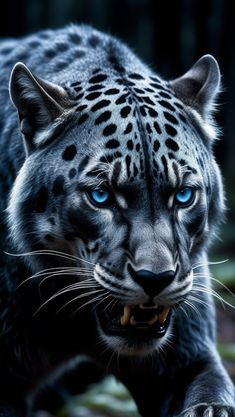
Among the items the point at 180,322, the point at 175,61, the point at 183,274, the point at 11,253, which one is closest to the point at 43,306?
the point at 11,253

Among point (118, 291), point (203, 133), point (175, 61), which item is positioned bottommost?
point (175, 61)

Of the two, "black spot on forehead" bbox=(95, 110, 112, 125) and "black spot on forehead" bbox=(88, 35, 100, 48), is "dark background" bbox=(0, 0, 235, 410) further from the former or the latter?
"black spot on forehead" bbox=(95, 110, 112, 125)

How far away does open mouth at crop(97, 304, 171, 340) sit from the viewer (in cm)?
521

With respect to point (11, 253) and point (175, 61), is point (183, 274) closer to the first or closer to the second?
point (11, 253)

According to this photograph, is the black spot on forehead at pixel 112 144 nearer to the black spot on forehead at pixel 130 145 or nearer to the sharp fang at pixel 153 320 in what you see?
the black spot on forehead at pixel 130 145

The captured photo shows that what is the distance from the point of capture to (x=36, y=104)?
5.60m

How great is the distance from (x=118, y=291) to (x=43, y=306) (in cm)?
117

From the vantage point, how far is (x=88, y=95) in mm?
5680

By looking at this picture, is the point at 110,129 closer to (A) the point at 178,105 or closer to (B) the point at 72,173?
(B) the point at 72,173

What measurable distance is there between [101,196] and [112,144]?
0.97ft

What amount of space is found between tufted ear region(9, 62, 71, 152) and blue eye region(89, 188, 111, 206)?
20.8 inches

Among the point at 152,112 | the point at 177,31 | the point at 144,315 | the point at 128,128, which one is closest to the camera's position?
the point at 144,315

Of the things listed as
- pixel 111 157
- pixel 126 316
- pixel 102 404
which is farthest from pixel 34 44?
pixel 102 404

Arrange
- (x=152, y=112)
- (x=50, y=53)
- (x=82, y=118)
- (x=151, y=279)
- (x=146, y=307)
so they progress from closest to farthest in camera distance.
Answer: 1. (x=151, y=279)
2. (x=146, y=307)
3. (x=152, y=112)
4. (x=82, y=118)
5. (x=50, y=53)
